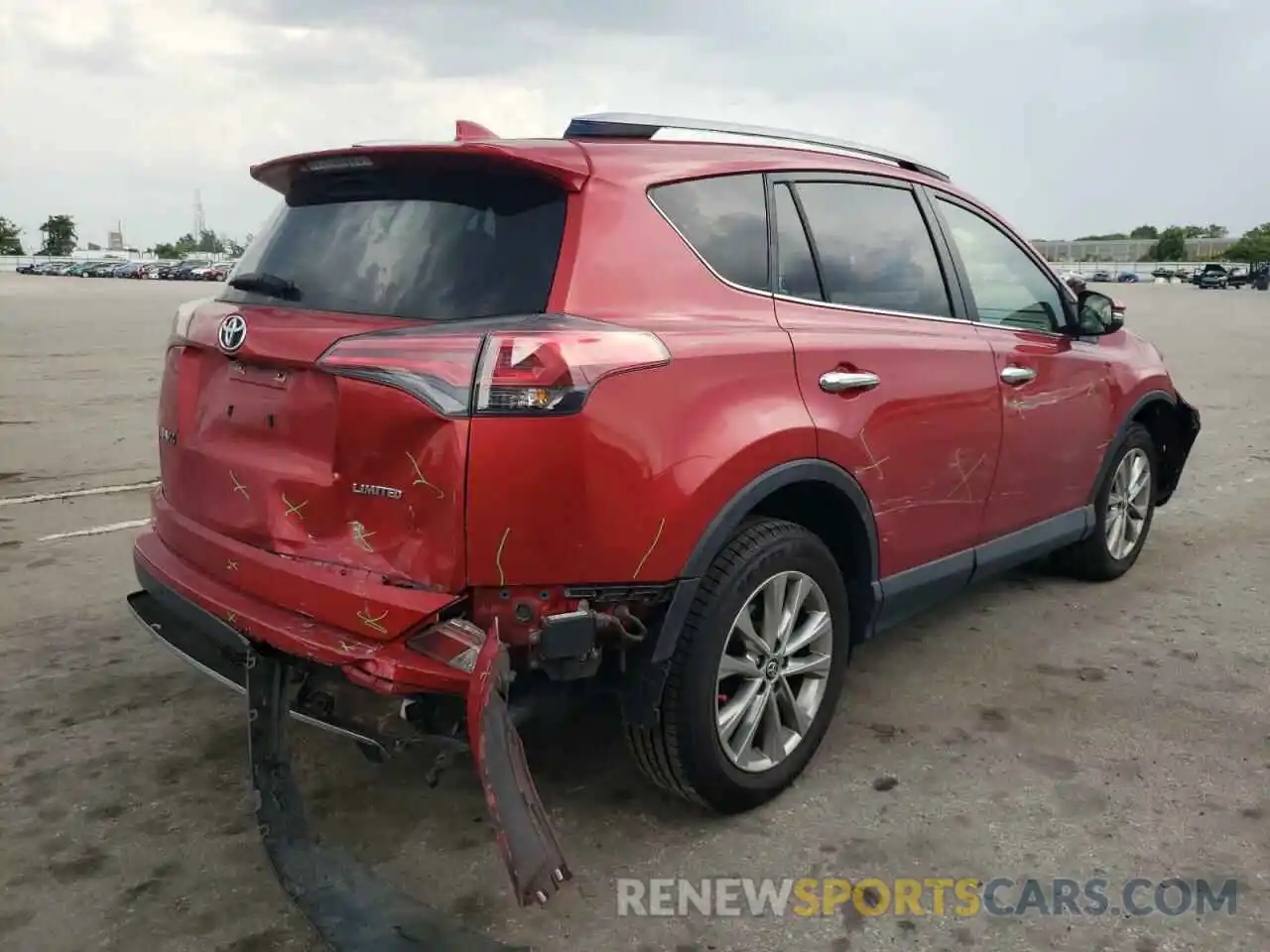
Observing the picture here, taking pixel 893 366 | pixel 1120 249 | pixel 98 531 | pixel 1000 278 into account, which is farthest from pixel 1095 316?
pixel 1120 249

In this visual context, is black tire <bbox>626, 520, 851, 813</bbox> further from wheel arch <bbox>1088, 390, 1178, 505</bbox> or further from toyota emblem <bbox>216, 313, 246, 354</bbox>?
wheel arch <bbox>1088, 390, 1178, 505</bbox>

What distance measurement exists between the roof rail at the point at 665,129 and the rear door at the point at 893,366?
14cm

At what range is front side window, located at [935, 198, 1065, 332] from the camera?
4031mm

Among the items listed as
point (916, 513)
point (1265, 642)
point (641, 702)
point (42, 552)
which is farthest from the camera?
point (42, 552)

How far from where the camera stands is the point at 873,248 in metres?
3.56

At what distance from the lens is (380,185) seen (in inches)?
113

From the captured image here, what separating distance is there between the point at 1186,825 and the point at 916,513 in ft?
3.83

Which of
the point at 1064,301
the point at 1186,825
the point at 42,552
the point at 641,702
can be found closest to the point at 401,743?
the point at 641,702

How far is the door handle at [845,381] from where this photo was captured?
3.11 meters

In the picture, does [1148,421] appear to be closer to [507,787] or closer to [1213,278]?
[507,787]

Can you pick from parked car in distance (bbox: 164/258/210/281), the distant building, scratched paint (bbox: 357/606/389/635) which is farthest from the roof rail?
the distant building

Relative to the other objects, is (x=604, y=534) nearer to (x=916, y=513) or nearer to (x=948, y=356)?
(x=916, y=513)

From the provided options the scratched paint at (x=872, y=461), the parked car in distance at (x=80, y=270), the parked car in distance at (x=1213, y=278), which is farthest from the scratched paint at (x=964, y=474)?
the parked car in distance at (x=80, y=270)

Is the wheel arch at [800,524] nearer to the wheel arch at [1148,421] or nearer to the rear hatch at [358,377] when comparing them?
the rear hatch at [358,377]
